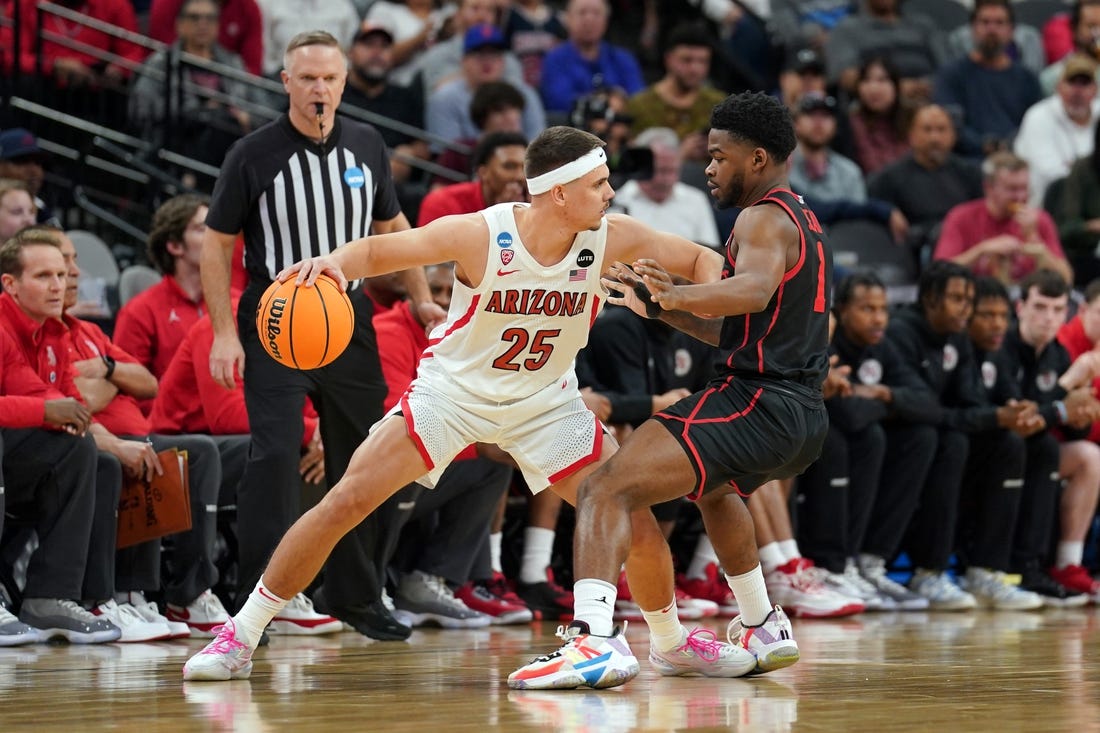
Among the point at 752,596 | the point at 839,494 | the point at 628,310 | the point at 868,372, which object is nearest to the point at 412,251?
the point at 752,596

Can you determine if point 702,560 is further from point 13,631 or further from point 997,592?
point 13,631

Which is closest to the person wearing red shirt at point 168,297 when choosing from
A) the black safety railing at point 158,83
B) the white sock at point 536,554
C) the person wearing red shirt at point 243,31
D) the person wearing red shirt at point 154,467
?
the person wearing red shirt at point 154,467

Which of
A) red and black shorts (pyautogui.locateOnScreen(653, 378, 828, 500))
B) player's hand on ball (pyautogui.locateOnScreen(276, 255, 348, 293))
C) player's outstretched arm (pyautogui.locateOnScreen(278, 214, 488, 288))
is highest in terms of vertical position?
player's outstretched arm (pyautogui.locateOnScreen(278, 214, 488, 288))

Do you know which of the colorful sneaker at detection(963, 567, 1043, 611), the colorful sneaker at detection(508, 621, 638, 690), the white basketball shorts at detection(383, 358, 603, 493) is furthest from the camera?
the colorful sneaker at detection(963, 567, 1043, 611)

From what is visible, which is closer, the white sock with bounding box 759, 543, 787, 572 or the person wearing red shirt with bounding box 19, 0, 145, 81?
the white sock with bounding box 759, 543, 787, 572

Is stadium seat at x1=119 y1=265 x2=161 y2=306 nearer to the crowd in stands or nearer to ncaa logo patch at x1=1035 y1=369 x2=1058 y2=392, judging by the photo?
the crowd in stands

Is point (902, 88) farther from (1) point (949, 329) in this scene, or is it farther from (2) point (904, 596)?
(2) point (904, 596)

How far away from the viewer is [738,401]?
17.4 ft

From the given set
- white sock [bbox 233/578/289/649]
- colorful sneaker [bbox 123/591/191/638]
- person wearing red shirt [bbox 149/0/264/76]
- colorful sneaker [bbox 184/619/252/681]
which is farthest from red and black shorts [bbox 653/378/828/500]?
person wearing red shirt [bbox 149/0/264/76]

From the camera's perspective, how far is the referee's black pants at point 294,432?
635 cm

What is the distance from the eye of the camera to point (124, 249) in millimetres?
9578

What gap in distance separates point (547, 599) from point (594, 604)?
317 centimetres

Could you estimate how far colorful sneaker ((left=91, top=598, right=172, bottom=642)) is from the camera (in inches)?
269

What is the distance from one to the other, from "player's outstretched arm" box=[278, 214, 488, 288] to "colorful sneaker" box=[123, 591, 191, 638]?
2348 mm
